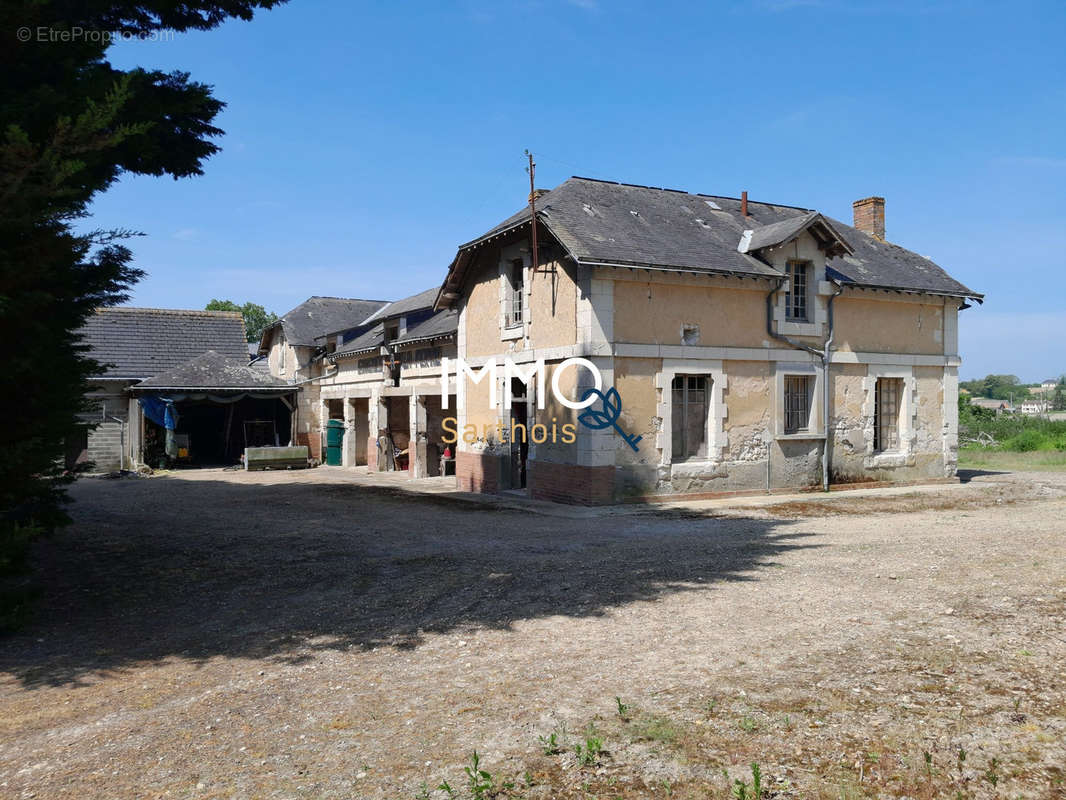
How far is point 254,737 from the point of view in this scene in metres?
4.18

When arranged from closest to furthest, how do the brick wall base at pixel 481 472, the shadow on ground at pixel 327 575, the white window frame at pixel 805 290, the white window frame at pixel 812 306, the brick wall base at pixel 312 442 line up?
the shadow on ground at pixel 327 575 < the white window frame at pixel 812 306 < the white window frame at pixel 805 290 < the brick wall base at pixel 481 472 < the brick wall base at pixel 312 442

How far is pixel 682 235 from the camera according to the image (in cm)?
1586

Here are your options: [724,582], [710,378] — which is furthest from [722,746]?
[710,378]

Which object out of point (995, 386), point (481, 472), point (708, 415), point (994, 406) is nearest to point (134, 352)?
point (481, 472)

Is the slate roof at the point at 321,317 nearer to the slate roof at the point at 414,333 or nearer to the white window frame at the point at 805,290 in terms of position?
the slate roof at the point at 414,333

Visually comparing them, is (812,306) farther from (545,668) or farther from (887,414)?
(545,668)

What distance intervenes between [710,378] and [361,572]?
8.84 meters

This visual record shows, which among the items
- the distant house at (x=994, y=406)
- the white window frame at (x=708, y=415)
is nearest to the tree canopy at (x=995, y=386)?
the distant house at (x=994, y=406)

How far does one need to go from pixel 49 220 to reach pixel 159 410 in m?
20.6

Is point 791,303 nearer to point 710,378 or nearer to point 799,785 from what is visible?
point 710,378

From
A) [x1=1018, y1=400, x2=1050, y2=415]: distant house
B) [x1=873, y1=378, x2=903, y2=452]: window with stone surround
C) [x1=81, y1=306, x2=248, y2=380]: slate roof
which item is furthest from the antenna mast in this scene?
[x1=1018, y1=400, x2=1050, y2=415]: distant house

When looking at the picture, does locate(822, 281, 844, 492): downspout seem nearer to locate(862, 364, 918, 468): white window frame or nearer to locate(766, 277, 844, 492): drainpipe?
locate(766, 277, 844, 492): drainpipe

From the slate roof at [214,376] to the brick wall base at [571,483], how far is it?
46.5 ft

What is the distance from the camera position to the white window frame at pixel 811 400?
1581cm
